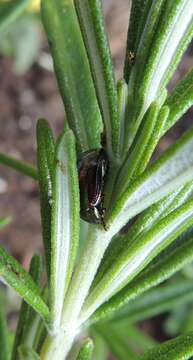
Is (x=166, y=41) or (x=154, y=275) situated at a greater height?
(x=166, y=41)

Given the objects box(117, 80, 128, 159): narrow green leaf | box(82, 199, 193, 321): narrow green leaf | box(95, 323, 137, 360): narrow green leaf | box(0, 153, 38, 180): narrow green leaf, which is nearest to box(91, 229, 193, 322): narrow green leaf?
box(82, 199, 193, 321): narrow green leaf

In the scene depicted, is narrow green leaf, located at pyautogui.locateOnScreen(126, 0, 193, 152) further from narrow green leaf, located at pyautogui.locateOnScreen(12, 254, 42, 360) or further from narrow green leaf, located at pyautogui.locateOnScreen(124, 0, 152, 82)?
narrow green leaf, located at pyautogui.locateOnScreen(12, 254, 42, 360)

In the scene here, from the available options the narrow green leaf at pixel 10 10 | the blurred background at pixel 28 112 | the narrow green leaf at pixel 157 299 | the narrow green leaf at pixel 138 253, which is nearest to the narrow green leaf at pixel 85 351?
the narrow green leaf at pixel 138 253

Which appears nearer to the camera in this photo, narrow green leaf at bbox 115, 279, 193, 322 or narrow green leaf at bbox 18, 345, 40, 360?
narrow green leaf at bbox 18, 345, 40, 360

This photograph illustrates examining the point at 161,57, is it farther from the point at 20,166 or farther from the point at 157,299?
the point at 157,299

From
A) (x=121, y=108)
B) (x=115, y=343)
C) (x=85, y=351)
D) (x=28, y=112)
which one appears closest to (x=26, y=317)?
(x=85, y=351)
